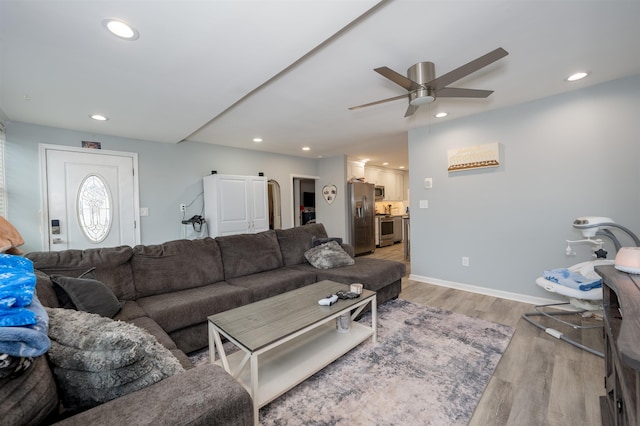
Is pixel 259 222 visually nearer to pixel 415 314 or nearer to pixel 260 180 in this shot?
pixel 260 180

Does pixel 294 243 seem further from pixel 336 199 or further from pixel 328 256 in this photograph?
pixel 336 199

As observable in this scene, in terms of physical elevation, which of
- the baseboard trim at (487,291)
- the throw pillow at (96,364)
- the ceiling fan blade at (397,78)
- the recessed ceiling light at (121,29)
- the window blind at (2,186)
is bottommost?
the baseboard trim at (487,291)

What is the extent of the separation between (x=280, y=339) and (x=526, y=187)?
329 cm

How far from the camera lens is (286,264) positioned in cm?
329

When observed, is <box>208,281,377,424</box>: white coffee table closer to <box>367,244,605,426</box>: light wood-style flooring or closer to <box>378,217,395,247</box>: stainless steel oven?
<box>367,244,605,426</box>: light wood-style flooring

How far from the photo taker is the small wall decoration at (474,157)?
3.23 meters

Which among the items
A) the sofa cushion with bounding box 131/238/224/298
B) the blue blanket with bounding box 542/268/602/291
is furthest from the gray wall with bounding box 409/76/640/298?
the sofa cushion with bounding box 131/238/224/298

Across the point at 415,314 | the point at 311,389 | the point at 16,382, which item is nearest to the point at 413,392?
the point at 311,389

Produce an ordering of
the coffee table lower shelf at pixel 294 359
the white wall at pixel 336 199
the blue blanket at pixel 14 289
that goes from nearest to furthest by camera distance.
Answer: the blue blanket at pixel 14 289
the coffee table lower shelf at pixel 294 359
the white wall at pixel 336 199

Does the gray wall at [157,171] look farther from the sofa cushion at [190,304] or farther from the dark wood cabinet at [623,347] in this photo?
the dark wood cabinet at [623,347]

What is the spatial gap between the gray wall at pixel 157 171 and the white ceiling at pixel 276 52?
28 cm

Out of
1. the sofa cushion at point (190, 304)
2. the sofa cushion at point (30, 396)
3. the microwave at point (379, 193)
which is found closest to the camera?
the sofa cushion at point (30, 396)

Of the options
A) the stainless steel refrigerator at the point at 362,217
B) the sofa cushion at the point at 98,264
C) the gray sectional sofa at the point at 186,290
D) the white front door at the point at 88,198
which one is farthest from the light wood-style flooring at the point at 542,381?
the white front door at the point at 88,198

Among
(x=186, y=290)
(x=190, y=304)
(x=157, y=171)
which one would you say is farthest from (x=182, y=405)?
(x=157, y=171)
